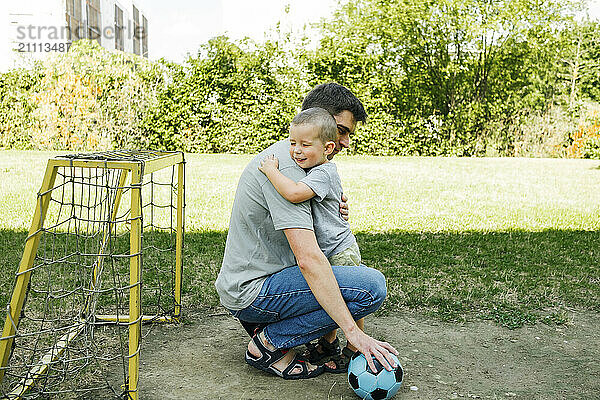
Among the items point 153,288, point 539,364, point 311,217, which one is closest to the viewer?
point 311,217

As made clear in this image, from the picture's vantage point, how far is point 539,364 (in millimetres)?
3363

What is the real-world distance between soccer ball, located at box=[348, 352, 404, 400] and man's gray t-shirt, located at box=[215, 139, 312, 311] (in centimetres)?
55

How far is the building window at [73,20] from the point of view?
22.9 metres

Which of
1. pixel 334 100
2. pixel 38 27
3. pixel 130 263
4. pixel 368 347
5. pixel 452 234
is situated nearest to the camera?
pixel 130 263

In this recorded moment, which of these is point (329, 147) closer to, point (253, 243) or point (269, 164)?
point (269, 164)

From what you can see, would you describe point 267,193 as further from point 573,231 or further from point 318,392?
point 573,231

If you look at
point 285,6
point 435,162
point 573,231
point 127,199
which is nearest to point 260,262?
point 573,231

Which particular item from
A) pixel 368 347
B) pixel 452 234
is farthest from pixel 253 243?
pixel 452 234

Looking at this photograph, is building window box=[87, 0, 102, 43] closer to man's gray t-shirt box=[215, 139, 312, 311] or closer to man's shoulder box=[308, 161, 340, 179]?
man's gray t-shirt box=[215, 139, 312, 311]

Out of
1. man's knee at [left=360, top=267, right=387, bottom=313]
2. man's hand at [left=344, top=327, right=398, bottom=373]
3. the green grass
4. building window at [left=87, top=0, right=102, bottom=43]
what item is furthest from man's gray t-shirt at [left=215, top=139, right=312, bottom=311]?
building window at [left=87, top=0, right=102, bottom=43]

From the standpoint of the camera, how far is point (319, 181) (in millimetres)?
2777

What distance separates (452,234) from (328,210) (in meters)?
3.94

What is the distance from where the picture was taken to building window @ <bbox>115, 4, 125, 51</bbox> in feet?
114

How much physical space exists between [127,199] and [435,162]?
7.84 meters
